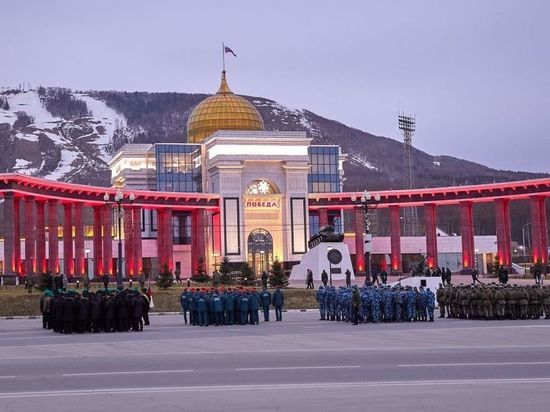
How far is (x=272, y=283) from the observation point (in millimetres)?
56031

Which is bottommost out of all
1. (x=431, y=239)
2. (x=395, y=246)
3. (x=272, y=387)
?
(x=272, y=387)

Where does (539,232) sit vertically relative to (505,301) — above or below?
above

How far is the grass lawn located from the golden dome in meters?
44.2

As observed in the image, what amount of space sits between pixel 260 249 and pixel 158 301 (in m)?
38.5

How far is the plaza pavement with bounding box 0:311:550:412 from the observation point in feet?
46.0

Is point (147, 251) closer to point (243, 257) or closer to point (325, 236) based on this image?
point (243, 257)

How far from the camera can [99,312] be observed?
32.5 meters

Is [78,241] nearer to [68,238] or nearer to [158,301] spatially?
[68,238]

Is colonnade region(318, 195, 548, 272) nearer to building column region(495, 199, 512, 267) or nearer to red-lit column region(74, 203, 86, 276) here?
building column region(495, 199, 512, 267)

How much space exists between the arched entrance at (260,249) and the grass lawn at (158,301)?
111 feet

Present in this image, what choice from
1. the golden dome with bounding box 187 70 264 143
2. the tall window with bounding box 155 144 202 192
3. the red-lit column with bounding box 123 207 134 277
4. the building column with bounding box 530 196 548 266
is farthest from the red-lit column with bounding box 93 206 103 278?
the building column with bounding box 530 196 548 266

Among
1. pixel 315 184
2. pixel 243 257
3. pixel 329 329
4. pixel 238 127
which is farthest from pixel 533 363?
pixel 315 184

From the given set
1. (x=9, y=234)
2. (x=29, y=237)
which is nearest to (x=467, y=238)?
(x=29, y=237)

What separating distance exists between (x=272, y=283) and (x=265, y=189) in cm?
3258
